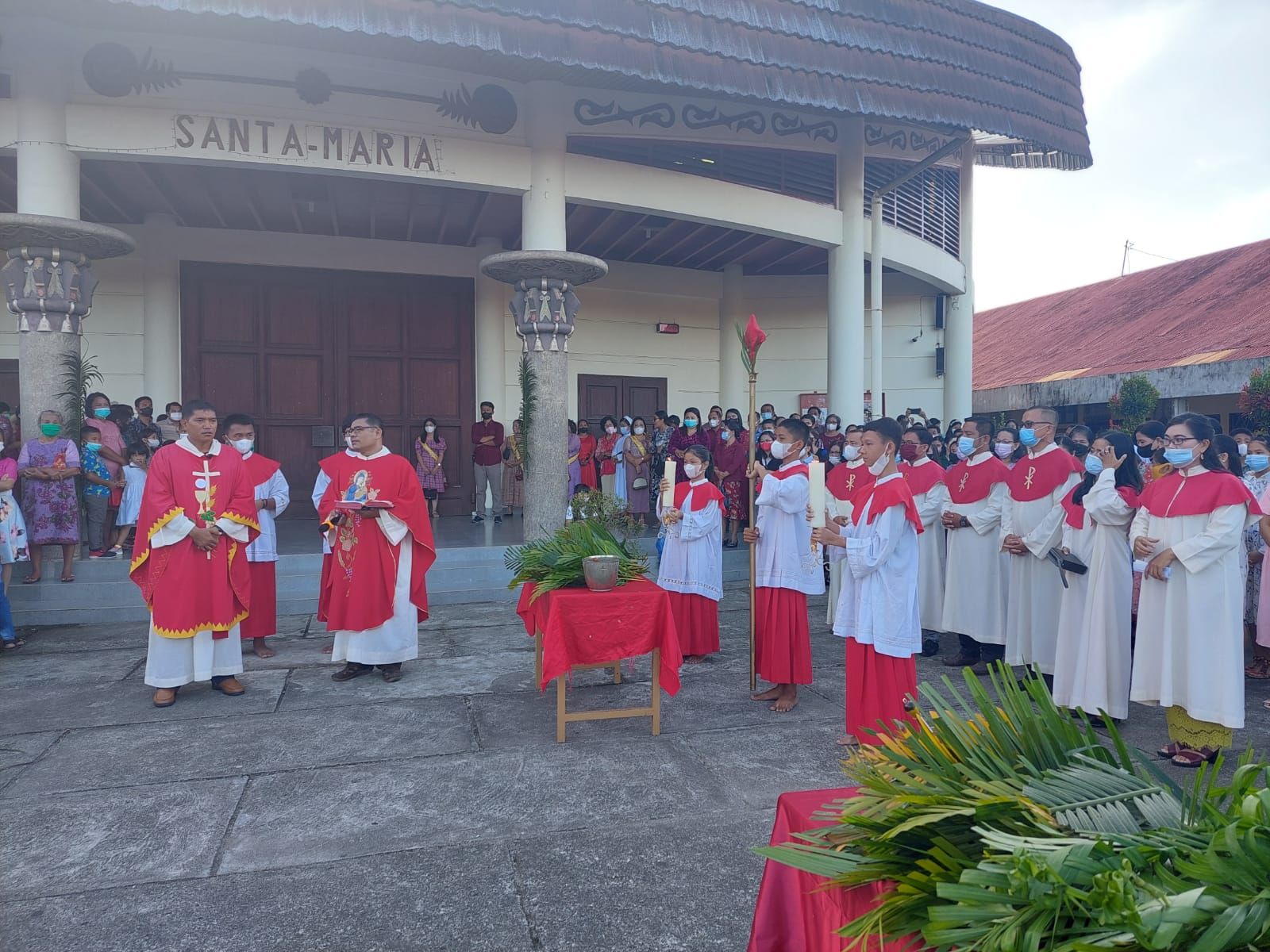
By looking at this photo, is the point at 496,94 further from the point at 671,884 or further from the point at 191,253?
the point at 671,884

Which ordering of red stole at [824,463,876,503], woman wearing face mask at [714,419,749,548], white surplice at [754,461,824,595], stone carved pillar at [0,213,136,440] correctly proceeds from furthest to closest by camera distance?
woman wearing face mask at [714,419,749,548]
stone carved pillar at [0,213,136,440]
red stole at [824,463,876,503]
white surplice at [754,461,824,595]

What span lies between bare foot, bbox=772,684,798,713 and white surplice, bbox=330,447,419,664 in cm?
257

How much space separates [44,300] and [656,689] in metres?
7.36

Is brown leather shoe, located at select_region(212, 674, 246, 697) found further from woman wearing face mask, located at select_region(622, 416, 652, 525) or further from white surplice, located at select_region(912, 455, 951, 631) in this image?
woman wearing face mask, located at select_region(622, 416, 652, 525)

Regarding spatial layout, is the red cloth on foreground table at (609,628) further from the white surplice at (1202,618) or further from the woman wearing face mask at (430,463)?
the woman wearing face mask at (430,463)

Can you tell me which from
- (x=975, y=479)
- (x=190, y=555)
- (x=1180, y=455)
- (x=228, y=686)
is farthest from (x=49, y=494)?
(x=1180, y=455)

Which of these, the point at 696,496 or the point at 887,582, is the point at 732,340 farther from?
the point at 887,582

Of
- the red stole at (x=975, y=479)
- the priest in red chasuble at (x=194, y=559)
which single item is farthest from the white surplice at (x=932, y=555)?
the priest in red chasuble at (x=194, y=559)

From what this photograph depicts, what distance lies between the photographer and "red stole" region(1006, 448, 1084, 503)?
5805mm

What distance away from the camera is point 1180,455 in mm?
4418

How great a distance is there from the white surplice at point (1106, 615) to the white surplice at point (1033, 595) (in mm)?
697

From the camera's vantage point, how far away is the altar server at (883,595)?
4465 millimetres

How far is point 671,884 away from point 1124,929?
2.28m

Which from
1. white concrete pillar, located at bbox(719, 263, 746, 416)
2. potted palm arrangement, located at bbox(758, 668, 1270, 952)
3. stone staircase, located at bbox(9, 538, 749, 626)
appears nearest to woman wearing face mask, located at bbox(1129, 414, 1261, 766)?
potted palm arrangement, located at bbox(758, 668, 1270, 952)
